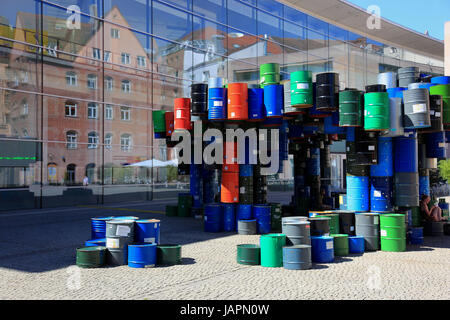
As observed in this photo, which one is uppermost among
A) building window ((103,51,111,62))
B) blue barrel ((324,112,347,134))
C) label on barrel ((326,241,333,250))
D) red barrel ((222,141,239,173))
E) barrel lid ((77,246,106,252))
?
building window ((103,51,111,62))

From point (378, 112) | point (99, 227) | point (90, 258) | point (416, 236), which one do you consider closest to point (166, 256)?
point (90, 258)

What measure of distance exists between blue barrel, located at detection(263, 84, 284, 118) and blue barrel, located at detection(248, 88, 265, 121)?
23 cm

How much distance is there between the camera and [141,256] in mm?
8898

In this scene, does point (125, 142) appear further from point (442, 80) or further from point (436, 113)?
point (436, 113)

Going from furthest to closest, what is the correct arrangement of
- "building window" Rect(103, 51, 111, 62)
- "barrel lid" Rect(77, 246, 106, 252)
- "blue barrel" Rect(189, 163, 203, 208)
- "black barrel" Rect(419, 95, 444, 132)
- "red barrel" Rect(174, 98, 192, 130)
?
"building window" Rect(103, 51, 111, 62), "blue barrel" Rect(189, 163, 203, 208), "red barrel" Rect(174, 98, 192, 130), "black barrel" Rect(419, 95, 444, 132), "barrel lid" Rect(77, 246, 106, 252)

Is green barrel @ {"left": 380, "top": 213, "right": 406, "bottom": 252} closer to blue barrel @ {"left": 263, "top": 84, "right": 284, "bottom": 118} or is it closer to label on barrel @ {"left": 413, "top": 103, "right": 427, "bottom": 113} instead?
label on barrel @ {"left": 413, "top": 103, "right": 427, "bottom": 113}

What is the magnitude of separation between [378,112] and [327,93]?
1.42 metres

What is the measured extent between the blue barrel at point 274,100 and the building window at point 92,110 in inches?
784

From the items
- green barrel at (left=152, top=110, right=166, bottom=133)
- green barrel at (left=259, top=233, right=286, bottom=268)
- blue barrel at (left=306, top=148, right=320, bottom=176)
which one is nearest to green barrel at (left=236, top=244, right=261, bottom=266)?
green barrel at (left=259, top=233, right=286, bottom=268)

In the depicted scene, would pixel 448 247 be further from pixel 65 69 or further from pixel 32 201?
pixel 65 69

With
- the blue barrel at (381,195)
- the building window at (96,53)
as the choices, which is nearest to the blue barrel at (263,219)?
the blue barrel at (381,195)

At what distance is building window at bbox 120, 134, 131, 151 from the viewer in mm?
29406

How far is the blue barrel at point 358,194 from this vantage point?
12.5 metres
